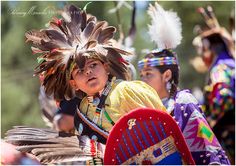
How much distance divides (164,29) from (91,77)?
97 cm

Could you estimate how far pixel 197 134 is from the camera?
13.7 feet

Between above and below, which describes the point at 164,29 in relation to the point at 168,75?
above

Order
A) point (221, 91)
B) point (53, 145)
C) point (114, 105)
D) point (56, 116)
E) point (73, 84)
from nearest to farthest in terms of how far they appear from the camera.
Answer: point (53, 145), point (114, 105), point (73, 84), point (56, 116), point (221, 91)

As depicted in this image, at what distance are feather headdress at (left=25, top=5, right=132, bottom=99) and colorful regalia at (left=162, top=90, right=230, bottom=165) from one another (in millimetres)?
419

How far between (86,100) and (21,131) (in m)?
0.40

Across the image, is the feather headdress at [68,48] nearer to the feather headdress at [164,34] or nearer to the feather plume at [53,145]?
the feather plume at [53,145]

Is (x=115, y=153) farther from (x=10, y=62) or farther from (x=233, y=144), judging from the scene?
(x=10, y=62)

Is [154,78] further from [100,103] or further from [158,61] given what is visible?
[100,103]

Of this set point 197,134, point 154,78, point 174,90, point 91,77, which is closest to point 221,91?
point 154,78

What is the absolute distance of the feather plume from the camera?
3.73 m

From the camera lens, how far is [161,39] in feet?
15.9

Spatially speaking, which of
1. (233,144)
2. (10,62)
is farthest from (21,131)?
(10,62)

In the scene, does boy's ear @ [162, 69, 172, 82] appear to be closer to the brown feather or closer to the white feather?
the white feather

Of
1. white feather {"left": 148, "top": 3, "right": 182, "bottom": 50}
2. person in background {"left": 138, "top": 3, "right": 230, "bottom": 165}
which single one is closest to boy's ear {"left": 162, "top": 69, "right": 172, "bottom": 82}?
person in background {"left": 138, "top": 3, "right": 230, "bottom": 165}
